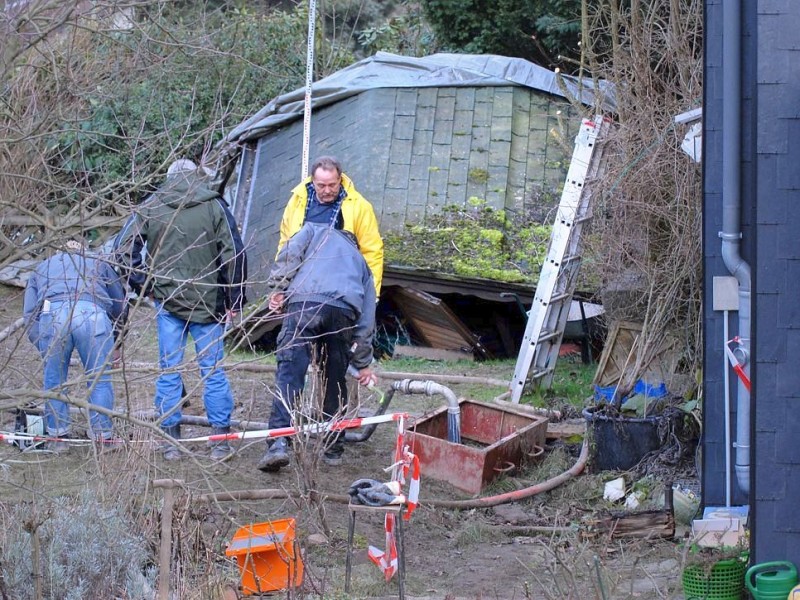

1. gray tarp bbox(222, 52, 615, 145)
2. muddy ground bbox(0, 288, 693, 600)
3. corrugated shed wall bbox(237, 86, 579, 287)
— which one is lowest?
muddy ground bbox(0, 288, 693, 600)

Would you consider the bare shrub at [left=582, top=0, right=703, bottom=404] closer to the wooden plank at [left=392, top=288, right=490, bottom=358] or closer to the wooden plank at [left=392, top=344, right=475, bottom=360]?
the wooden plank at [left=392, top=288, right=490, bottom=358]

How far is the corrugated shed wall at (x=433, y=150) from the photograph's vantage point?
12125 millimetres

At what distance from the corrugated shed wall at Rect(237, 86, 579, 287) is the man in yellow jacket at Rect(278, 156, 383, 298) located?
14.6 feet

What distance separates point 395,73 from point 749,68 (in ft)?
25.4

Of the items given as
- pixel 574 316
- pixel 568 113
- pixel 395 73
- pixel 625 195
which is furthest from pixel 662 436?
pixel 395 73

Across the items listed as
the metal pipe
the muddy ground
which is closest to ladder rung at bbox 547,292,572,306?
the muddy ground

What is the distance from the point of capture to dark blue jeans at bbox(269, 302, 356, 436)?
22.3 ft

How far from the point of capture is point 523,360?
9234mm

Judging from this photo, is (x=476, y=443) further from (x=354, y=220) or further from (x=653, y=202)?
(x=653, y=202)

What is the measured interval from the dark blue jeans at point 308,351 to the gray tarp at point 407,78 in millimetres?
6107

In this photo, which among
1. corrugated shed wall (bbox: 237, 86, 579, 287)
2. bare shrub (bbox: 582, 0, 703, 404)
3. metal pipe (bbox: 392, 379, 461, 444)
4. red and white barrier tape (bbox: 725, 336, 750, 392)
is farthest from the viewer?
corrugated shed wall (bbox: 237, 86, 579, 287)

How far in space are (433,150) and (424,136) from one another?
224mm

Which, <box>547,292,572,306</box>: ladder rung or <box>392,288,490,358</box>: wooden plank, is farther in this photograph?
<box>392,288,490,358</box>: wooden plank

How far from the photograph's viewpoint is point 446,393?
733 centimetres
